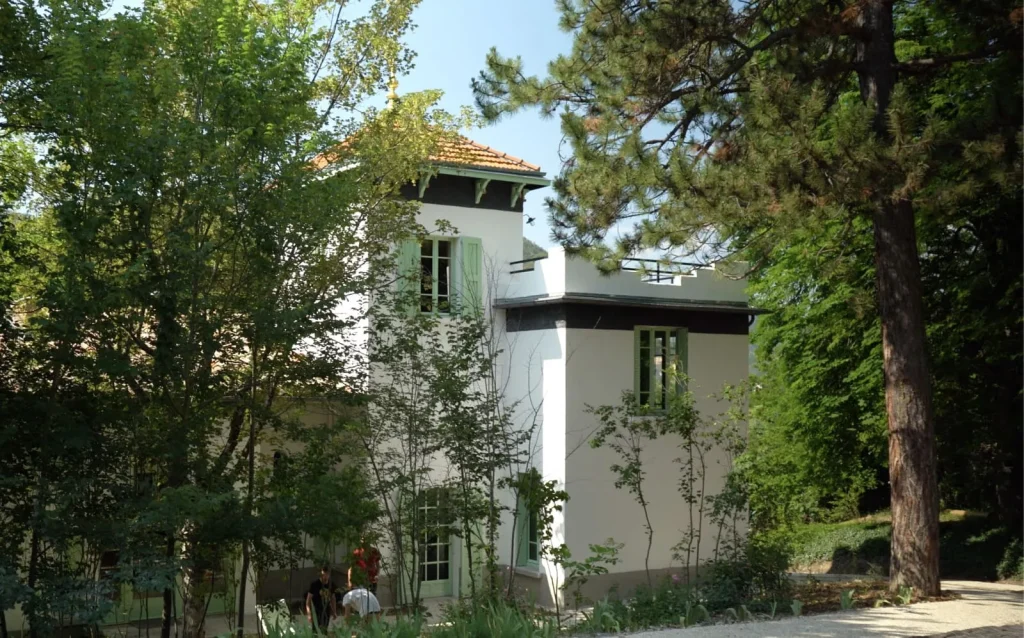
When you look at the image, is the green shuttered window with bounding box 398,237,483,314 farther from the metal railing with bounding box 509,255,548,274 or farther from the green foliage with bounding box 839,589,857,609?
the green foliage with bounding box 839,589,857,609

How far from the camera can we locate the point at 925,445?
11.5 meters

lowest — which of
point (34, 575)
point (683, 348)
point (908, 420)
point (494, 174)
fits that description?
point (34, 575)

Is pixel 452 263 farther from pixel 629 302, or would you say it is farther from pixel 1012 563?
pixel 1012 563

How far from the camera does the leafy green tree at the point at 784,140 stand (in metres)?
10.3

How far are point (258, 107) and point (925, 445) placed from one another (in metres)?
8.33

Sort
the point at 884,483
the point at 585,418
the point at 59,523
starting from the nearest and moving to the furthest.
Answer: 1. the point at 59,523
2. the point at 585,418
3. the point at 884,483

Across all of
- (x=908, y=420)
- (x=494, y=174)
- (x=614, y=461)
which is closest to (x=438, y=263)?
(x=494, y=174)

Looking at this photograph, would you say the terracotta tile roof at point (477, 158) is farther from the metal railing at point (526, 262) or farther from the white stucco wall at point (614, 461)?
the white stucco wall at point (614, 461)

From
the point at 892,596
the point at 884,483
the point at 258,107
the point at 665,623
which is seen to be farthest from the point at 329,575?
the point at 884,483

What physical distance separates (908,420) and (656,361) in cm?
653

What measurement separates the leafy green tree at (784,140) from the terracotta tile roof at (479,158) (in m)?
4.15

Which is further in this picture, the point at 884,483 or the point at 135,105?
the point at 884,483

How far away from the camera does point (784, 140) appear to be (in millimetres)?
10484

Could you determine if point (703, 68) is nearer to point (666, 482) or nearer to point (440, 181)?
point (440, 181)
